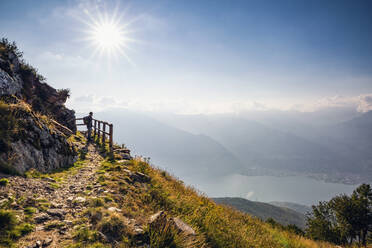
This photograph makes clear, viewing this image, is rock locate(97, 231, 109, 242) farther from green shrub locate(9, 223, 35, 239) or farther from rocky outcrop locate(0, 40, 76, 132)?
rocky outcrop locate(0, 40, 76, 132)

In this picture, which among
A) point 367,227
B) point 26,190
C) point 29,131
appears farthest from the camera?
point 367,227

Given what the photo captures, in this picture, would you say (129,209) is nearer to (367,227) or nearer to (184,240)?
(184,240)

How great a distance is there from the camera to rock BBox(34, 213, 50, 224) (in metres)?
4.20

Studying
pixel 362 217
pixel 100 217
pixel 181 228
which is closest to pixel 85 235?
pixel 100 217

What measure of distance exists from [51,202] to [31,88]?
50.7ft

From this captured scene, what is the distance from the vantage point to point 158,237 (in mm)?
4031

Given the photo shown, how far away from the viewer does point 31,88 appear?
15.4 m

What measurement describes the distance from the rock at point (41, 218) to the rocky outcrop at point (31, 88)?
8.31 metres

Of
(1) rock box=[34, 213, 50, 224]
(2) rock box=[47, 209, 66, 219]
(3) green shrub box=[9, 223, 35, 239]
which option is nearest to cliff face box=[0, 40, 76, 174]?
(2) rock box=[47, 209, 66, 219]

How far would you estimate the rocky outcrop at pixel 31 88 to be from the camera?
11278 mm

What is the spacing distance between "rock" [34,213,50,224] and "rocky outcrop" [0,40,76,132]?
27.3 ft

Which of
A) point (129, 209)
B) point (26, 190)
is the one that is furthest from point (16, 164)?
point (129, 209)

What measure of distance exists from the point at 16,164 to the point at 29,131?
2097 mm

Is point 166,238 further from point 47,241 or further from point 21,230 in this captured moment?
point 21,230
